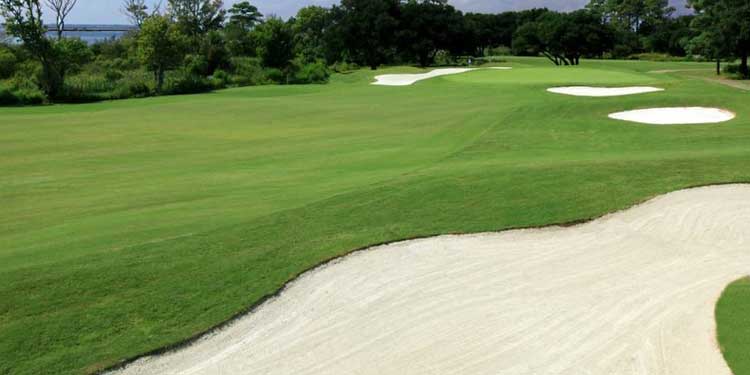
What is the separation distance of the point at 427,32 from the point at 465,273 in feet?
245

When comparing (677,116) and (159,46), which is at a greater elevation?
(159,46)

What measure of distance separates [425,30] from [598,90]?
49061 mm

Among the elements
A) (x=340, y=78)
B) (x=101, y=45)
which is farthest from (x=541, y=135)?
(x=101, y=45)

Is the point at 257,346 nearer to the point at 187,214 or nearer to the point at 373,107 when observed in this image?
the point at 187,214

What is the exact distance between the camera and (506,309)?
8.18m

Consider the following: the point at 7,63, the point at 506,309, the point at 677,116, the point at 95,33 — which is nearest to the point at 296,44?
the point at 7,63

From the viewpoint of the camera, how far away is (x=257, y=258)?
9812mm

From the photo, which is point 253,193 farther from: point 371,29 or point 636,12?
point 636,12

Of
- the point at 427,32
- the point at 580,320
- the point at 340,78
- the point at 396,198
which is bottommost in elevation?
the point at 580,320

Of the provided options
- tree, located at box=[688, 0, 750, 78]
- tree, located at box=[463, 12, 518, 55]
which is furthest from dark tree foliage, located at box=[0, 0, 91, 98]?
tree, located at box=[463, 12, 518, 55]

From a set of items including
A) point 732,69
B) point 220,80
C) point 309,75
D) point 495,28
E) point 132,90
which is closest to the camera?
point 132,90

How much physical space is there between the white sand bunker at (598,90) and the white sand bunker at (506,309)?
22.6 meters

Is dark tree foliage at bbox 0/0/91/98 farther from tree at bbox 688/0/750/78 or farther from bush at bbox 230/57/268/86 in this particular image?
tree at bbox 688/0/750/78

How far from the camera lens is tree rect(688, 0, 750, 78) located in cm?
5472
